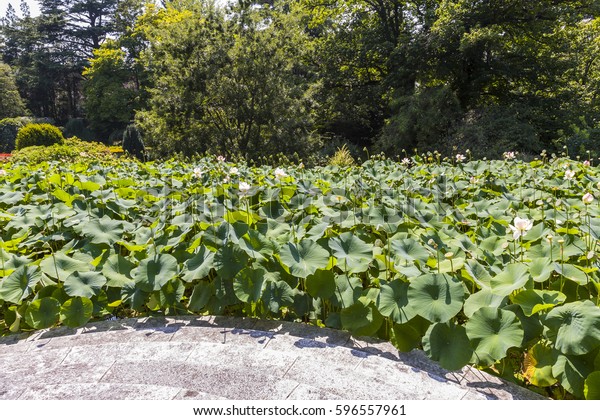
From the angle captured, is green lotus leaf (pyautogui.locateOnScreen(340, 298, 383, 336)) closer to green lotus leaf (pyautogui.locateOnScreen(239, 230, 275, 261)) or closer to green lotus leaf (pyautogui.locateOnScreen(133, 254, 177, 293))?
green lotus leaf (pyautogui.locateOnScreen(239, 230, 275, 261))

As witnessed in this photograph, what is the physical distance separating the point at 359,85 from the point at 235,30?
6.25m

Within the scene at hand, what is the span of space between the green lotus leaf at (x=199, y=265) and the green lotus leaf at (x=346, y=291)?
19.8 inches

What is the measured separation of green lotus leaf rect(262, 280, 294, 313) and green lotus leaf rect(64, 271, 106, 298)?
25.4 inches

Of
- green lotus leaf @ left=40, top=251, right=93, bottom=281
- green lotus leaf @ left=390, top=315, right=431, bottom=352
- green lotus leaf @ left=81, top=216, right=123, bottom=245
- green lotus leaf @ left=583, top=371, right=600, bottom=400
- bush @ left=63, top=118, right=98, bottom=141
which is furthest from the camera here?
bush @ left=63, top=118, right=98, bottom=141

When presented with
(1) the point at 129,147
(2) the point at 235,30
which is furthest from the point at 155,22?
(2) the point at 235,30

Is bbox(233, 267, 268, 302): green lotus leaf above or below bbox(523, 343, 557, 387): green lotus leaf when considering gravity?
above

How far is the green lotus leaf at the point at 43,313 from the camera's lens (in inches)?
69.1

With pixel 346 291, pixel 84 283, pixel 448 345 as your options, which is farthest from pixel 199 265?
pixel 448 345

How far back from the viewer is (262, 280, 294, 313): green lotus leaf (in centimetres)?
173

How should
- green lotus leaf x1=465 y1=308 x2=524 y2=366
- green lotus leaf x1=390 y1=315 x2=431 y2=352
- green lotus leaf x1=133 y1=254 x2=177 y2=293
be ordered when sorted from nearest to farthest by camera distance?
green lotus leaf x1=465 y1=308 x2=524 y2=366, green lotus leaf x1=390 y1=315 x2=431 y2=352, green lotus leaf x1=133 y1=254 x2=177 y2=293

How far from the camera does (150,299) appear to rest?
75.5 inches

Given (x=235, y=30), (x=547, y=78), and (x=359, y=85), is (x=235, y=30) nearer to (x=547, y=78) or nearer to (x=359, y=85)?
(x=359, y=85)

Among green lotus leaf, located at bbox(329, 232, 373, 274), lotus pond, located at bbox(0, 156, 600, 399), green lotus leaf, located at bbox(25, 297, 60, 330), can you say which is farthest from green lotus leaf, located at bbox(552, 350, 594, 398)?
green lotus leaf, located at bbox(25, 297, 60, 330)

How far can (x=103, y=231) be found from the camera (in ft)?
7.27
